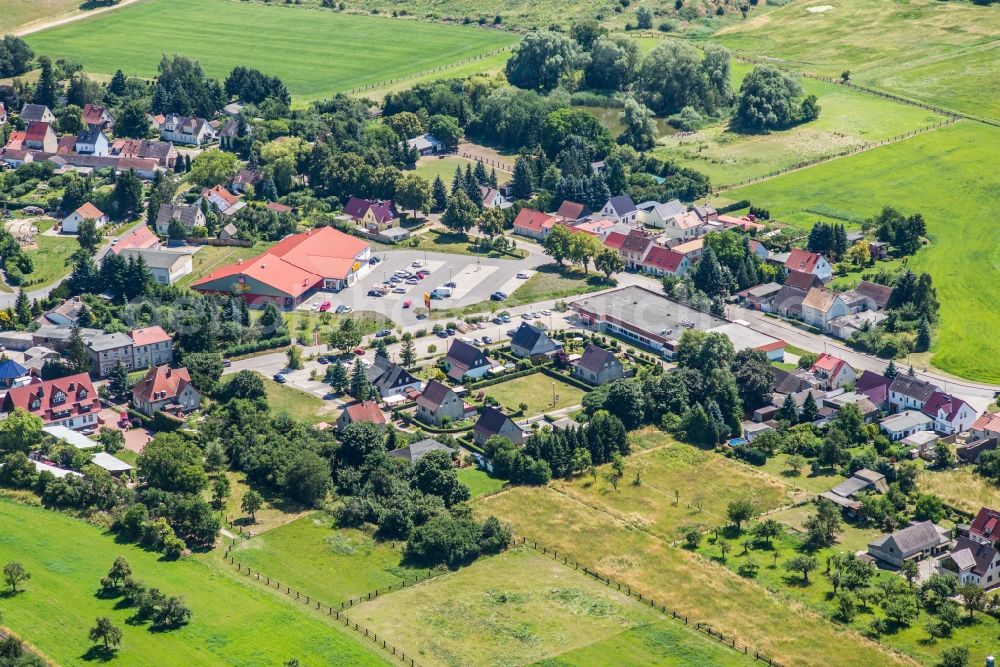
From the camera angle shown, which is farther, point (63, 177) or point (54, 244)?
point (63, 177)

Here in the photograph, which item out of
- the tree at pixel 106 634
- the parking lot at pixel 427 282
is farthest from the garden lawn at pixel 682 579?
the parking lot at pixel 427 282

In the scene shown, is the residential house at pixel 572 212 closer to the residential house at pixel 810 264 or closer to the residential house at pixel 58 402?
the residential house at pixel 810 264

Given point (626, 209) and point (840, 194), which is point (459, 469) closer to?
point (626, 209)

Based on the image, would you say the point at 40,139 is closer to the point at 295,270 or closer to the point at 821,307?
the point at 295,270

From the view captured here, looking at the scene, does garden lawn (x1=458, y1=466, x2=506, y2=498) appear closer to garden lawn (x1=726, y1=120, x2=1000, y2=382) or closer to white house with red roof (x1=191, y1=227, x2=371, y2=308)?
white house with red roof (x1=191, y1=227, x2=371, y2=308)

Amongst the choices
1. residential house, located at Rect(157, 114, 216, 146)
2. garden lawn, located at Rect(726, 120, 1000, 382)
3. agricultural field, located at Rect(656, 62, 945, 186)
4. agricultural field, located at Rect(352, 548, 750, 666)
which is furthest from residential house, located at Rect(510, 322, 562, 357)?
residential house, located at Rect(157, 114, 216, 146)

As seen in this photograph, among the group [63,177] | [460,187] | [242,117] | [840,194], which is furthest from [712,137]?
[63,177]
